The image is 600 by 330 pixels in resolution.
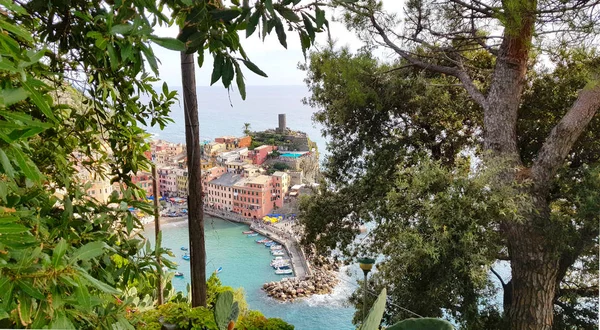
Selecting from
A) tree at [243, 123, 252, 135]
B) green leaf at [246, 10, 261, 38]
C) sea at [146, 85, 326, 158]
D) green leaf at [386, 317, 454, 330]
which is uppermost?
sea at [146, 85, 326, 158]

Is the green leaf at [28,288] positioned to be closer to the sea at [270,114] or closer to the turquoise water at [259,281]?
the sea at [270,114]

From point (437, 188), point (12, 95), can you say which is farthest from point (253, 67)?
point (437, 188)

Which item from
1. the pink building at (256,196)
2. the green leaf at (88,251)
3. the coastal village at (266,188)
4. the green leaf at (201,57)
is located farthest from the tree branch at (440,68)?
the green leaf at (88,251)

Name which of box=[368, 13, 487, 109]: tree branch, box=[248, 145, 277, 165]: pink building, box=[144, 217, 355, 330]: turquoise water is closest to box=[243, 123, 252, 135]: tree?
box=[248, 145, 277, 165]: pink building

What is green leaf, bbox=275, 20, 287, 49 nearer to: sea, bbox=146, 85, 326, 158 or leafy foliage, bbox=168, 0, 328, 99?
leafy foliage, bbox=168, 0, 328, 99

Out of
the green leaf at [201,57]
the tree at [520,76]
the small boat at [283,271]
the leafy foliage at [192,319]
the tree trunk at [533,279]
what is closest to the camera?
the green leaf at [201,57]

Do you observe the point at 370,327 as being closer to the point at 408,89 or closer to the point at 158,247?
the point at 158,247

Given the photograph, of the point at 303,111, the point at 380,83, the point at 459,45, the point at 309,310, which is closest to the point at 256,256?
the point at 309,310
